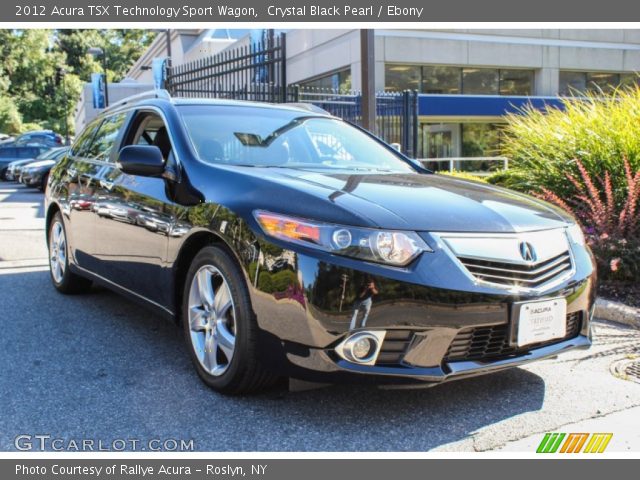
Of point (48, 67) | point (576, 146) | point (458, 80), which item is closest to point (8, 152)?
point (458, 80)

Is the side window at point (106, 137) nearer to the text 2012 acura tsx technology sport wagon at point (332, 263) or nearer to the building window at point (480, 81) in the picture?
the text 2012 acura tsx technology sport wagon at point (332, 263)

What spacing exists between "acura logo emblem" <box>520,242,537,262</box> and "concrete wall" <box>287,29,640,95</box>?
62.2ft

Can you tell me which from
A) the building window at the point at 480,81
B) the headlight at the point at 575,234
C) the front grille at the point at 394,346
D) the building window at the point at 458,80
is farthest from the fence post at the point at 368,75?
the building window at the point at 480,81

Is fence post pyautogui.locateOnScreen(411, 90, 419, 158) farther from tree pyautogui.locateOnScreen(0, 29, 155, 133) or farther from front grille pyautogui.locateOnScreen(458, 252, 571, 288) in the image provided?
tree pyautogui.locateOnScreen(0, 29, 155, 133)

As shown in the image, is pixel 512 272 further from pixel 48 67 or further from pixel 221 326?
pixel 48 67

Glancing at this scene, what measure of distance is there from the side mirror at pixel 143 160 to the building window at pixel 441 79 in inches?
844

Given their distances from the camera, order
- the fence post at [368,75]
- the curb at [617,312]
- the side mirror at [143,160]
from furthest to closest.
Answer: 1. the fence post at [368,75]
2. the curb at [617,312]
3. the side mirror at [143,160]

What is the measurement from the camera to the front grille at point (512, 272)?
2.97 metres

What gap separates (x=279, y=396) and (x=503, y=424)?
1.13 meters

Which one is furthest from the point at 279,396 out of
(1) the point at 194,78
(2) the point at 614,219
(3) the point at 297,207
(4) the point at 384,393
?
(1) the point at 194,78

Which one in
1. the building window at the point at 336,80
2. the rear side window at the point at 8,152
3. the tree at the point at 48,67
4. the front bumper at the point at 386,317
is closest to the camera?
the front bumper at the point at 386,317

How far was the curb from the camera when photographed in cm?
491

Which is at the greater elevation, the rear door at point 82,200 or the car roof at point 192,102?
the car roof at point 192,102

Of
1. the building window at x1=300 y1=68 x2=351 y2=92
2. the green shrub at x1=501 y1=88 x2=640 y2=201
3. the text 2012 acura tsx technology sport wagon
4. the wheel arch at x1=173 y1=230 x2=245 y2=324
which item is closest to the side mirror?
the text 2012 acura tsx technology sport wagon
